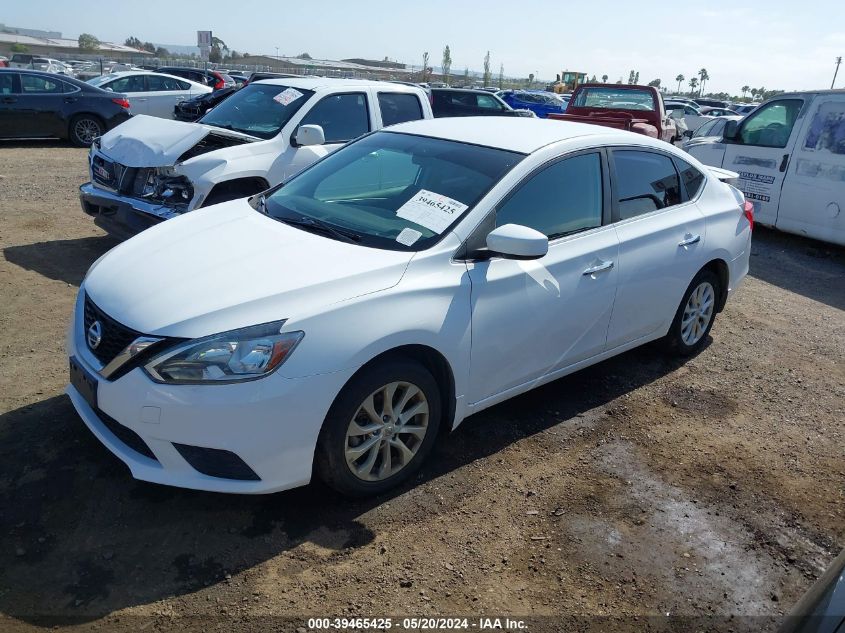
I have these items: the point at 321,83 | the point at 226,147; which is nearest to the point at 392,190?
the point at 226,147

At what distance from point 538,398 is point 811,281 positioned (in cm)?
498

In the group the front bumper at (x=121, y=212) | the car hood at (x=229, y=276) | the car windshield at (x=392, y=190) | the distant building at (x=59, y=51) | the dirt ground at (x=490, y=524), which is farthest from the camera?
the distant building at (x=59, y=51)

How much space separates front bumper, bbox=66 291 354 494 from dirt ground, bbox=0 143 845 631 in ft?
1.06

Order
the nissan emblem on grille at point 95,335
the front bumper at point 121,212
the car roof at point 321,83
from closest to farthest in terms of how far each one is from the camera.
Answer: the nissan emblem on grille at point 95,335, the front bumper at point 121,212, the car roof at point 321,83

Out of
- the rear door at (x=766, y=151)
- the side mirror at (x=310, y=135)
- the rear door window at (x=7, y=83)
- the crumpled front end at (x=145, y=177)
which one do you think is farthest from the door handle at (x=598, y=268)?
the rear door window at (x=7, y=83)

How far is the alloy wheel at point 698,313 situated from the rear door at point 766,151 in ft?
15.2

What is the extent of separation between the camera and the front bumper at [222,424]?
2.73 metres

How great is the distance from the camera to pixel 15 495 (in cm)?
312

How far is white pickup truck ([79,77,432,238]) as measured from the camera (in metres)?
5.91

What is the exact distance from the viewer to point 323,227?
3625 mm

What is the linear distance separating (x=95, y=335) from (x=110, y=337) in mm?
141

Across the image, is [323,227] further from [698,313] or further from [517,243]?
[698,313]

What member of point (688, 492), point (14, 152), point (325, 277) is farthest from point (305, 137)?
point (14, 152)

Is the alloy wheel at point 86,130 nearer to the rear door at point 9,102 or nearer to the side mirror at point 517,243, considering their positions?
the rear door at point 9,102
